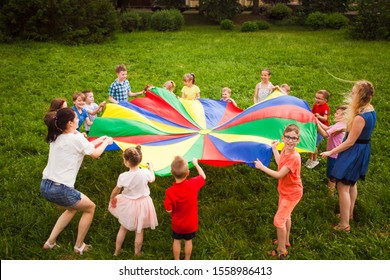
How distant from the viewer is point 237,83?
9914 mm

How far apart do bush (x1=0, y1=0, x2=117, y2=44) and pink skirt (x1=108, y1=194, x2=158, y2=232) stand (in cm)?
1267

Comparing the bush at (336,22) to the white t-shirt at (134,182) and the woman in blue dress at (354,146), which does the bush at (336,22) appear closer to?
the woman in blue dress at (354,146)

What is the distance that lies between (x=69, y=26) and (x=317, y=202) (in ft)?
43.7

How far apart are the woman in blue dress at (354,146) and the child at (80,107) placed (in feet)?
10.9

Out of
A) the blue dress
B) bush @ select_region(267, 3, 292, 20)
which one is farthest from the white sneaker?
bush @ select_region(267, 3, 292, 20)

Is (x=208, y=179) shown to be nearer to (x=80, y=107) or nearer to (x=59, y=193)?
(x=80, y=107)

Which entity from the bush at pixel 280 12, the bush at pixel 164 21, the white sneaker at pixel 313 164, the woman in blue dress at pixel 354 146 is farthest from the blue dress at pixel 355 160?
the bush at pixel 280 12

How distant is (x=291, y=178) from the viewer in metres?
3.64

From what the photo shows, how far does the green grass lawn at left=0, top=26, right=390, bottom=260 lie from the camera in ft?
13.4

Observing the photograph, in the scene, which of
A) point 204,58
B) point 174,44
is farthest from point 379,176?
point 174,44

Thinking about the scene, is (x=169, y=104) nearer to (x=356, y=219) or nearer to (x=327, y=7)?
(x=356, y=219)

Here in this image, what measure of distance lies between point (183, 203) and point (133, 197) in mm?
540

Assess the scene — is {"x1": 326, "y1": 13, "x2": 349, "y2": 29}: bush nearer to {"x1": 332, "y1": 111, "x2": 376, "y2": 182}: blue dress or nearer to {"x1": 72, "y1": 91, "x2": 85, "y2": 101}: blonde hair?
{"x1": 72, "y1": 91, "x2": 85, "y2": 101}: blonde hair

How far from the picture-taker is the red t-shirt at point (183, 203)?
340 centimetres
